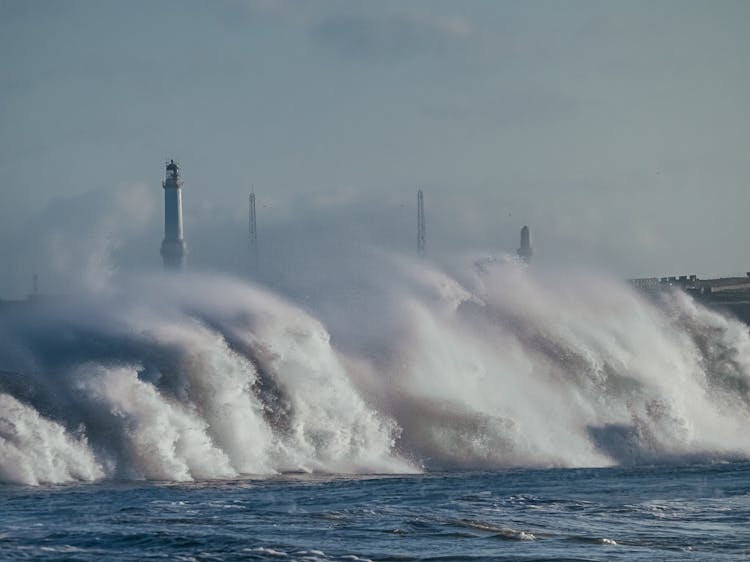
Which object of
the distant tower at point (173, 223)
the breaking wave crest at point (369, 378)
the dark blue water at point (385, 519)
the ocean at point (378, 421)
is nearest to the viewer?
the dark blue water at point (385, 519)

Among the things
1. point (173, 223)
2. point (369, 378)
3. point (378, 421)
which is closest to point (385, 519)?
point (378, 421)

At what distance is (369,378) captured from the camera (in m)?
46.6

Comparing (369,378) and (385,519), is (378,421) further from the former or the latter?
(385,519)

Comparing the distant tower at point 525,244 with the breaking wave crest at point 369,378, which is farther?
the distant tower at point 525,244

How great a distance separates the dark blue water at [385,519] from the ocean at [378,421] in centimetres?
9

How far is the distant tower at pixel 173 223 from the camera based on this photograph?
103 meters

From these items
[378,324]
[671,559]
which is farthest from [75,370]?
[671,559]

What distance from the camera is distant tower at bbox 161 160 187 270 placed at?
103 meters

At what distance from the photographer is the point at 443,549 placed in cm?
2639

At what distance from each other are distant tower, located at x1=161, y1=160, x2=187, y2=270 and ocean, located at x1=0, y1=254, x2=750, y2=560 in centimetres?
4383

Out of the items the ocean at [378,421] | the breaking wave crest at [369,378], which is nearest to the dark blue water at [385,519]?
the ocean at [378,421]

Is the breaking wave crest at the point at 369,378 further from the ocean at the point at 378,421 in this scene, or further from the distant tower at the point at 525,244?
the distant tower at the point at 525,244

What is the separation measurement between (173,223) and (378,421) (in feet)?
209

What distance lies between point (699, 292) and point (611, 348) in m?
62.3
